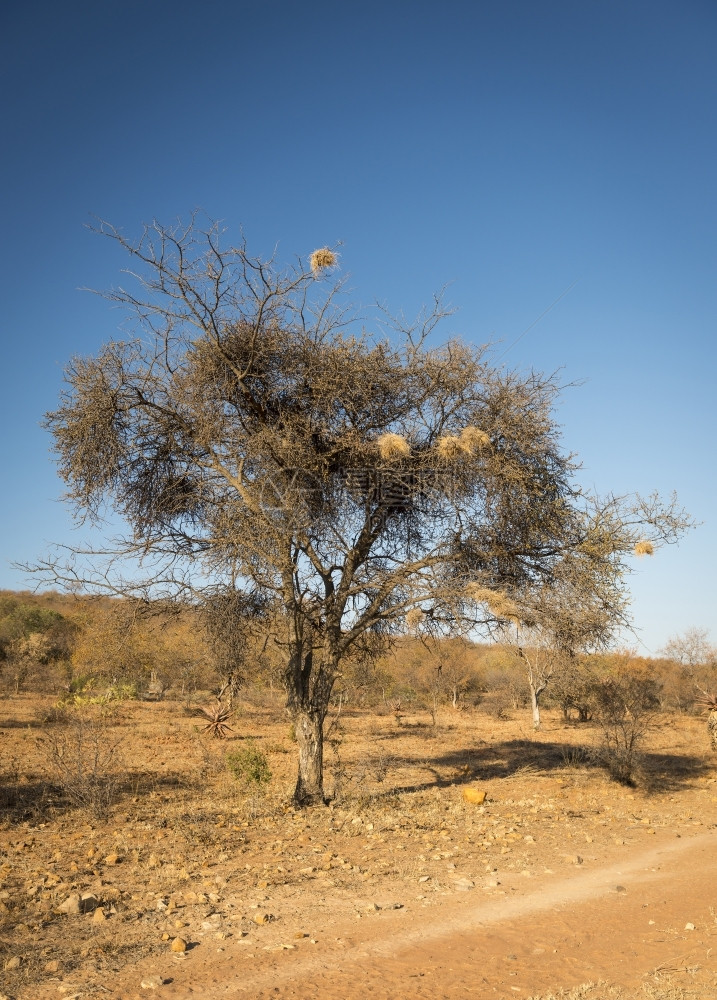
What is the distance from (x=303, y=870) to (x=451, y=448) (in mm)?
5291

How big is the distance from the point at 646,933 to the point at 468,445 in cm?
568

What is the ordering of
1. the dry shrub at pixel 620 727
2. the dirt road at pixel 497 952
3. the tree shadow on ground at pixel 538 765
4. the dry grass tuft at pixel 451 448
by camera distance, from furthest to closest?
1. the dry shrub at pixel 620 727
2. the tree shadow on ground at pixel 538 765
3. the dry grass tuft at pixel 451 448
4. the dirt road at pixel 497 952

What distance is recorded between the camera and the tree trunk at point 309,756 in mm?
10438

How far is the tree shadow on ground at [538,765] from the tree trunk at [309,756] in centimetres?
205

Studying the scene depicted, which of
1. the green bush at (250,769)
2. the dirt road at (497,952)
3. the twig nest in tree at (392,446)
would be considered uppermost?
the twig nest in tree at (392,446)

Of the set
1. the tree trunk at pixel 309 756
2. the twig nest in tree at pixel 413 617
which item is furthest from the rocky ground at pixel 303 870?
the twig nest in tree at pixel 413 617

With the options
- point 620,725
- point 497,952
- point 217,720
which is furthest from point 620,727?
point 217,720

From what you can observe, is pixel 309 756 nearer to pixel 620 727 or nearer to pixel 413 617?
pixel 413 617

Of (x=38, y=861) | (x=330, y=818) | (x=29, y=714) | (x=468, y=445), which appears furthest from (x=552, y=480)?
(x=29, y=714)

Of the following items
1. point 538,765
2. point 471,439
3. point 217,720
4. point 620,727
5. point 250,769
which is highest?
point 471,439

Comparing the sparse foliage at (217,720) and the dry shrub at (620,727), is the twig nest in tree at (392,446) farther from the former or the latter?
the sparse foliage at (217,720)

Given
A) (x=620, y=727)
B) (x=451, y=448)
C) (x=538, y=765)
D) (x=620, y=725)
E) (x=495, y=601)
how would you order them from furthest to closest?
(x=538, y=765), (x=620, y=727), (x=620, y=725), (x=451, y=448), (x=495, y=601)

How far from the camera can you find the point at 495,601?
355 inches

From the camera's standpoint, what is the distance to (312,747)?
1053 cm
